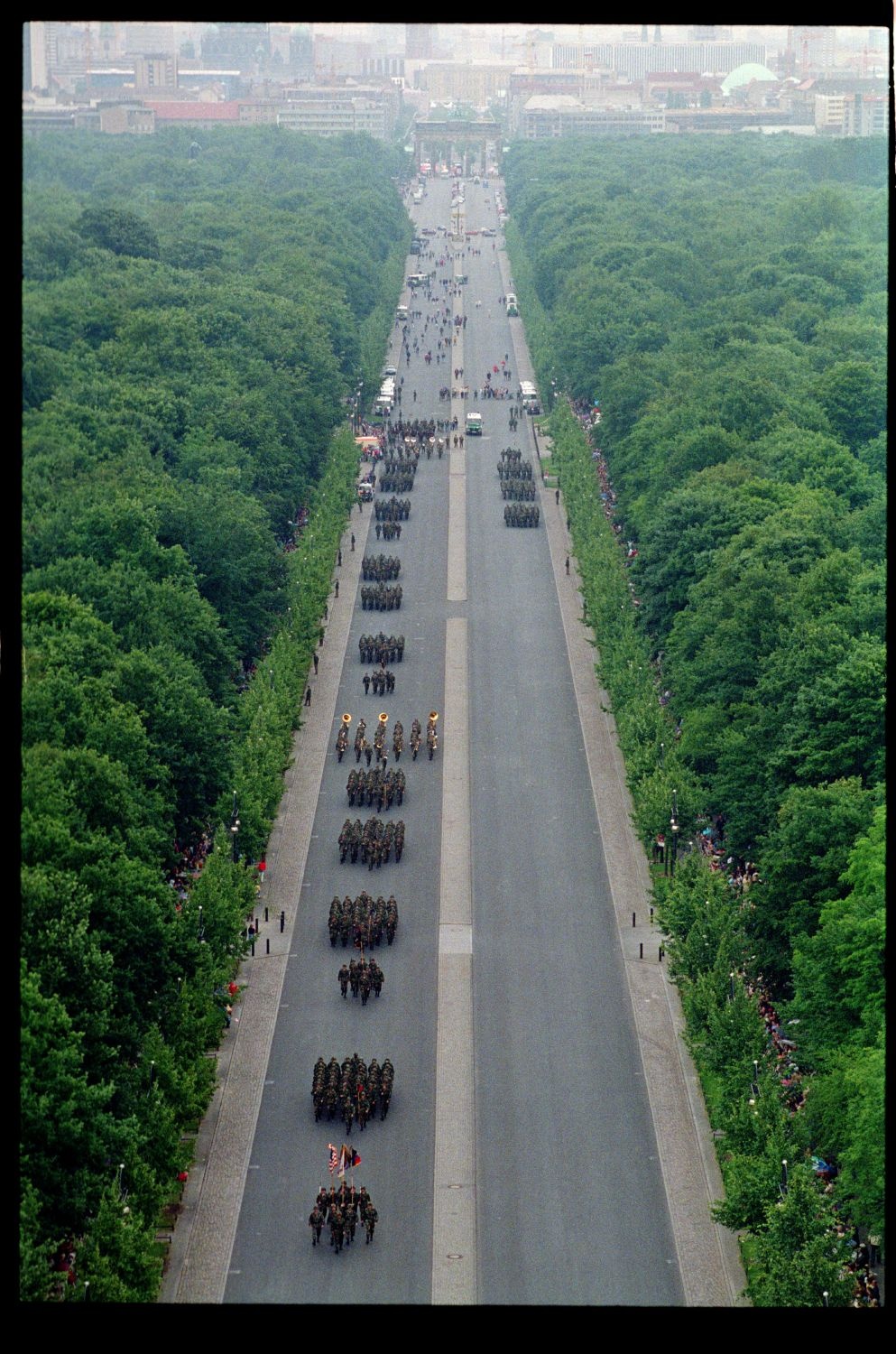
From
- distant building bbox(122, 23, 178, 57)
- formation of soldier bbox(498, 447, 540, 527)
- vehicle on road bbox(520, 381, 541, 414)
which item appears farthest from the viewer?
vehicle on road bbox(520, 381, 541, 414)

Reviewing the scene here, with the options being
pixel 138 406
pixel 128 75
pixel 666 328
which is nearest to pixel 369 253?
pixel 128 75

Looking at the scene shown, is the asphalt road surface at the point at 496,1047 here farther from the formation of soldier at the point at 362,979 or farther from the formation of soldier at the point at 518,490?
the formation of soldier at the point at 518,490

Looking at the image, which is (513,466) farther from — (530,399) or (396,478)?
(530,399)

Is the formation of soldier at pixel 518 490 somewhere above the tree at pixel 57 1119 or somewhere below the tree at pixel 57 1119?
above

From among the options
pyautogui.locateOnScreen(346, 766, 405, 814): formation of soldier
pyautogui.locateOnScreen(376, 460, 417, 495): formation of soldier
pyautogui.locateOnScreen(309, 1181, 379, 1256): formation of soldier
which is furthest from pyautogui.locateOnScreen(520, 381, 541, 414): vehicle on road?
pyautogui.locateOnScreen(309, 1181, 379, 1256): formation of soldier

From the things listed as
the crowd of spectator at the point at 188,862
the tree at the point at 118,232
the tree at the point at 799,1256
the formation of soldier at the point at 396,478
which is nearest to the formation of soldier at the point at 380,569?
the formation of soldier at the point at 396,478

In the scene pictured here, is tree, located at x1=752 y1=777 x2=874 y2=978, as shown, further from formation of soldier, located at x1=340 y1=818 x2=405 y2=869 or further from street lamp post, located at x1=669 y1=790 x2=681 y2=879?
formation of soldier, located at x1=340 y1=818 x2=405 y2=869

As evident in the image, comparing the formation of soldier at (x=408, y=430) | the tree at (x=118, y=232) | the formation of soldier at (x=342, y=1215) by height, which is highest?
the tree at (x=118, y=232)
